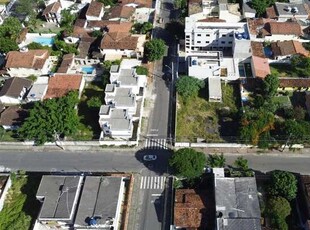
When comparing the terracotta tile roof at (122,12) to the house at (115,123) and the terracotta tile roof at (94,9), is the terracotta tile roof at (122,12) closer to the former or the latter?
the terracotta tile roof at (94,9)

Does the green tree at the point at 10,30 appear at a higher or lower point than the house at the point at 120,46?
higher

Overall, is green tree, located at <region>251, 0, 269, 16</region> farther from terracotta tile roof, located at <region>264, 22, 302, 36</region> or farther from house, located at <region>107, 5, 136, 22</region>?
house, located at <region>107, 5, 136, 22</region>

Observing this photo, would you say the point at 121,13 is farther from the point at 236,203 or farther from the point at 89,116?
the point at 236,203

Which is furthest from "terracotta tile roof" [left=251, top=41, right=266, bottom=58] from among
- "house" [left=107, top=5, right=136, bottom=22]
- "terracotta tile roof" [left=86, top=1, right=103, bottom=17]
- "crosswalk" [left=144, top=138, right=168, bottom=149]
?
"terracotta tile roof" [left=86, top=1, right=103, bottom=17]

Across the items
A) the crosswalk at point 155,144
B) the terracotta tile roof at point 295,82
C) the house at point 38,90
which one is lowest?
the crosswalk at point 155,144

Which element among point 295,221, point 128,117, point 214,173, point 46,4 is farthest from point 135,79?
point 46,4

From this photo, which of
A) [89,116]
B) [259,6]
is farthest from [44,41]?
[259,6]

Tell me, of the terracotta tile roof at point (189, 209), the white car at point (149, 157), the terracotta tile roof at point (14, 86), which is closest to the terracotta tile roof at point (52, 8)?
the terracotta tile roof at point (14, 86)
